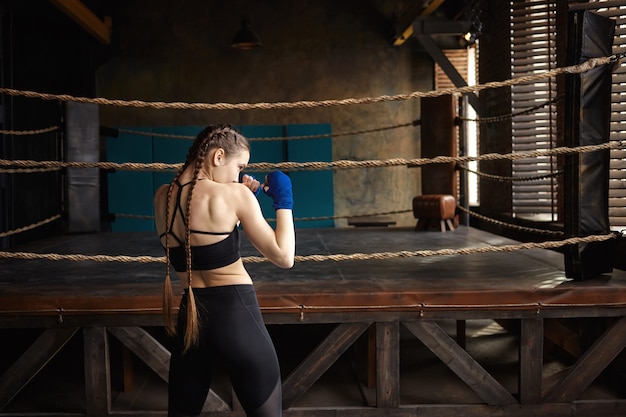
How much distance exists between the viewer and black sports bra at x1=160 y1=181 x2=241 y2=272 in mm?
1733

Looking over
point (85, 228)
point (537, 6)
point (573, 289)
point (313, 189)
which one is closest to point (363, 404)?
point (573, 289)

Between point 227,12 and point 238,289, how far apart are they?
7.89 meters

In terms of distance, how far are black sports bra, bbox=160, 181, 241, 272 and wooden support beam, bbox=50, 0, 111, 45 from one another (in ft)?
17.2

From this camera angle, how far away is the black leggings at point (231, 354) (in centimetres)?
173

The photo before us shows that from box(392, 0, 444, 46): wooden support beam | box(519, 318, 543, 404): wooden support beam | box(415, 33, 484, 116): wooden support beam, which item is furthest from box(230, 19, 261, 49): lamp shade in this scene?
box(519, 318, 543, 404): wooden support beam

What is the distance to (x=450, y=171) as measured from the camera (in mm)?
5285

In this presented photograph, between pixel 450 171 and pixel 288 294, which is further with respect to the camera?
pixel 450 171

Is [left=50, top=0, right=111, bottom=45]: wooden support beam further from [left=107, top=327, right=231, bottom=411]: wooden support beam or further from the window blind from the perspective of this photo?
[left=107, top=327, right=231, bottom=411]: wooden support beam

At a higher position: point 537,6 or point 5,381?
point 537,6

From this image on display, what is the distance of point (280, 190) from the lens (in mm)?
1814

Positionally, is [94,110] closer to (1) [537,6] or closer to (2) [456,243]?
(2) [456,243]

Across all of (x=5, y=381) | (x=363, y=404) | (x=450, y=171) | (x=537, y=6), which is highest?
(x=537, y=6)

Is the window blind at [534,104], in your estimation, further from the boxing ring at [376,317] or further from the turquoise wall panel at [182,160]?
the turquoise wall panel at [182,160]

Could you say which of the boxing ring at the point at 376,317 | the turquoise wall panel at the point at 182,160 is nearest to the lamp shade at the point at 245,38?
the turquoise wall panel at the point at 182,160
